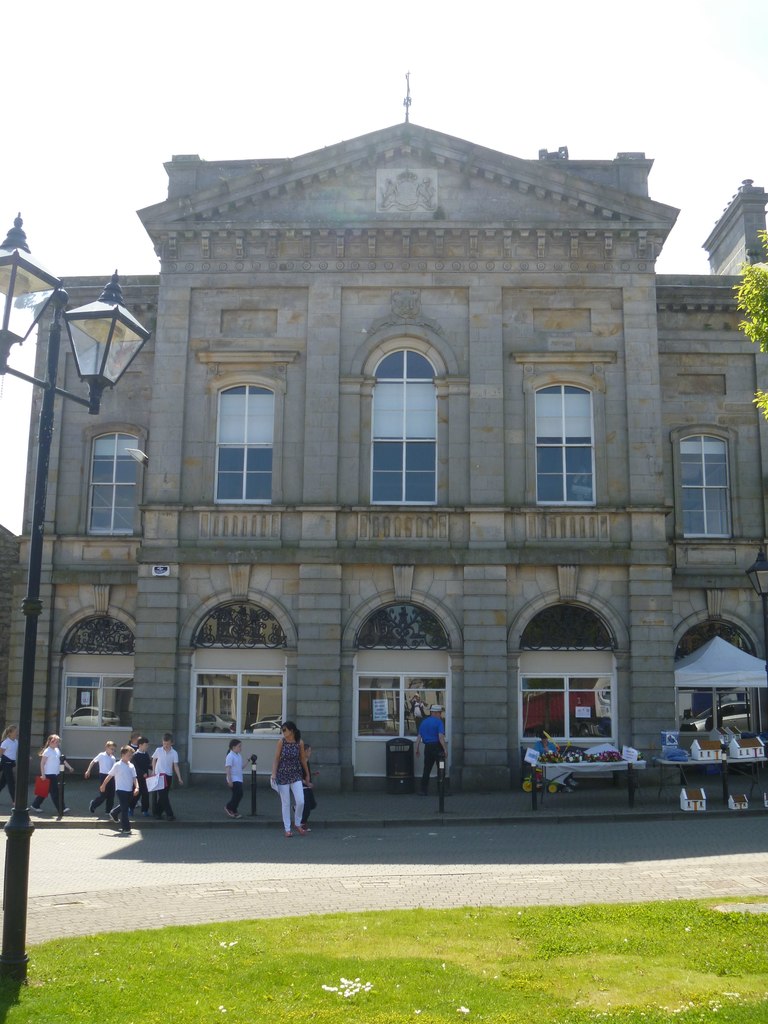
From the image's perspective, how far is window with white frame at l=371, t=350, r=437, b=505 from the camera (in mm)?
23219

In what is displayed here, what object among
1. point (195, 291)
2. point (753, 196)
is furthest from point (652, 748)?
point (753, 196)

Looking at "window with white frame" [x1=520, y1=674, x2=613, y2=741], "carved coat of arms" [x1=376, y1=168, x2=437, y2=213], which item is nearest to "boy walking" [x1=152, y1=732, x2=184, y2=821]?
"window with white frame" [x1=520, y1=674, x2=613, y2=741]

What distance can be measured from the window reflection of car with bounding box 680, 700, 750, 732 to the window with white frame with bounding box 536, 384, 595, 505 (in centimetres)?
615

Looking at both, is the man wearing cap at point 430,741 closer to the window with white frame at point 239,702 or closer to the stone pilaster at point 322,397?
the window with white frame at point 239,702

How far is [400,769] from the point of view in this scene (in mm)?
21453

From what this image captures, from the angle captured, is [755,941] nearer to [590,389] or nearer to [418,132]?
[590,389]

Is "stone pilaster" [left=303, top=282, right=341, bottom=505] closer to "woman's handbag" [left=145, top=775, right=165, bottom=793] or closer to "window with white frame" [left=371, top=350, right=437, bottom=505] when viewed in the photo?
"window with white frame" [left=371, top=350, right=437, bottom=505]

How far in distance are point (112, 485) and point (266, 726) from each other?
7.39 metres

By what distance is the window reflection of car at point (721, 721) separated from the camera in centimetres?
2489

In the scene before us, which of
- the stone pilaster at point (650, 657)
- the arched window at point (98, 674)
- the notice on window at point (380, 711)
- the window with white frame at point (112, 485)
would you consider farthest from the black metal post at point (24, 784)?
the window with white frame at point (112, 485)

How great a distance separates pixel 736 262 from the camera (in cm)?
2952

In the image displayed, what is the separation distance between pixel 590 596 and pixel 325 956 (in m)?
14.8

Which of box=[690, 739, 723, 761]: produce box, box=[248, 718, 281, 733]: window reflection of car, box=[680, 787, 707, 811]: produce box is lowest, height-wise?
box=[680, 787, 707, 811]: produce box

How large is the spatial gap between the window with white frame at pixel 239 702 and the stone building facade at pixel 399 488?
0.16 ft
